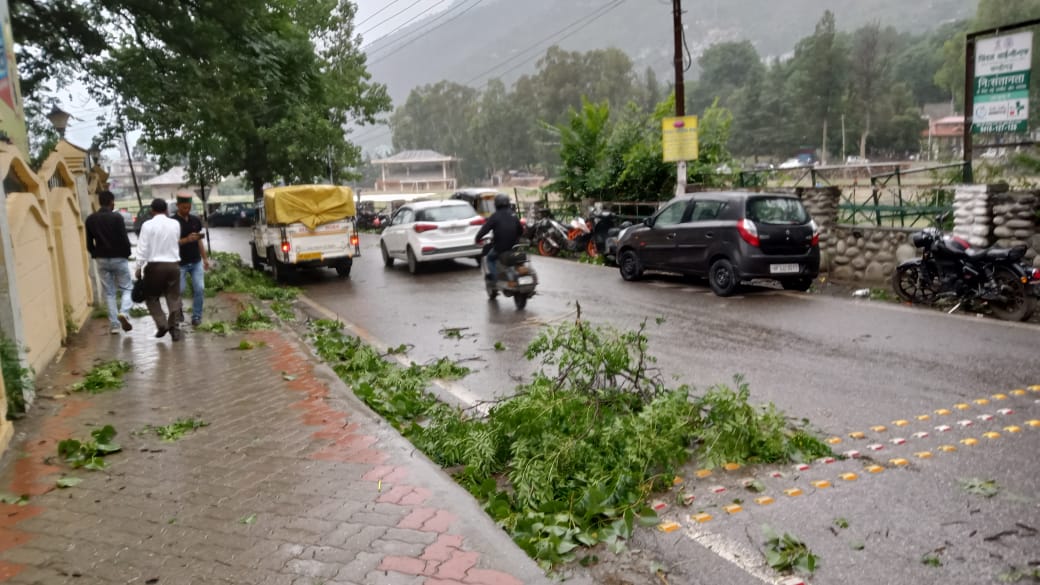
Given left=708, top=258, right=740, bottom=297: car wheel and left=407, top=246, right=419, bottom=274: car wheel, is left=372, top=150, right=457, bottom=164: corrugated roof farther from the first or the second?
left=708, top=258, right=740, bottom=297: car wheel

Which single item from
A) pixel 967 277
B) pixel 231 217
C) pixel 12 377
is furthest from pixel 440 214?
pixel 231 217

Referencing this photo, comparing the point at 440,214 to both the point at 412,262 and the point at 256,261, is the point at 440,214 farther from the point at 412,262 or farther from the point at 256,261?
the point at 256,261

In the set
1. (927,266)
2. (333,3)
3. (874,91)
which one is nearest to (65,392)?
(927,266)

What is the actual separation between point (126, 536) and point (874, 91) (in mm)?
86882

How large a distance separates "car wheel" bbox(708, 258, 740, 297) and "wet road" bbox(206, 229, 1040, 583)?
0.84 feet

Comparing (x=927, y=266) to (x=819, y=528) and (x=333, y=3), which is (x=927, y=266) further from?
(x=333, y=3)

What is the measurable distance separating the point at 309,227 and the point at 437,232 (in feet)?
8.76

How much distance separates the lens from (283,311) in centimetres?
1246

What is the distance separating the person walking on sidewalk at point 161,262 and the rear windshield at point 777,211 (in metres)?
8.04

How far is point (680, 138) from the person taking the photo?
18.1m

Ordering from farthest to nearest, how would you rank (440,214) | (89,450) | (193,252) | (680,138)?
(680,138) → (440,214) → (193,252) → (89,450)

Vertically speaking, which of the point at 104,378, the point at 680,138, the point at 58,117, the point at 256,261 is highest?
the point at 58,117

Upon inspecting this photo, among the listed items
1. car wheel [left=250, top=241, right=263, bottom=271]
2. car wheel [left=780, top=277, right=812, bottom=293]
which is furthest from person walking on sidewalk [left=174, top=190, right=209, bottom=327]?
car wheel [left=250, top=241, right=263, bottom=271]

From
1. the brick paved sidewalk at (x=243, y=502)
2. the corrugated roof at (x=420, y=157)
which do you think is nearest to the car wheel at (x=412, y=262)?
the brick paved sidewalk at (x=243, y=502)
